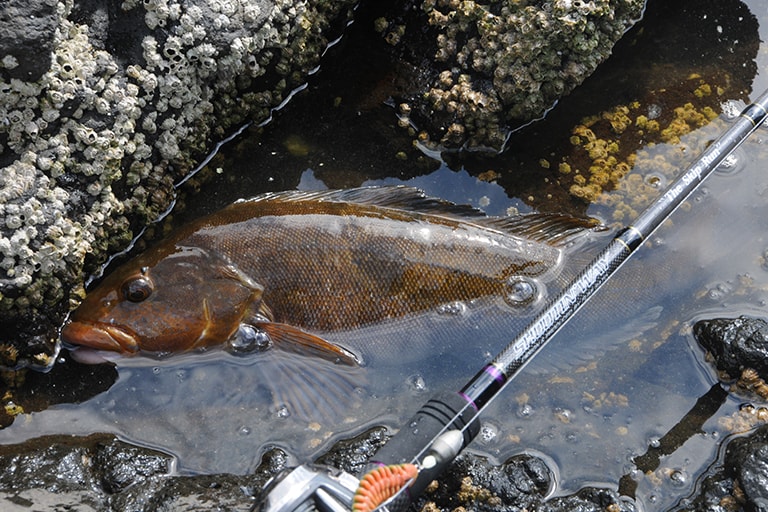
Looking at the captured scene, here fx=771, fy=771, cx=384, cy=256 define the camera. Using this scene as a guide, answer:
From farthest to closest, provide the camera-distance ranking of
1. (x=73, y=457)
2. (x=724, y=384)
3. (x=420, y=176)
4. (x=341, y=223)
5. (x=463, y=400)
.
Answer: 1. (x=420, y=176)
2. (x=341, y=223)
3. (x=724, y=384)
4. (x=73, y=457)
5. (x=463, y=400)

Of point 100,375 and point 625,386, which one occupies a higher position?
point 625,386

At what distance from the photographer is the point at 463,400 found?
3303 millimetres

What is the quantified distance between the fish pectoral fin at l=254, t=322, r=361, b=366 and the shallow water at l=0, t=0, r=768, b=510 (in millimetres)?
134

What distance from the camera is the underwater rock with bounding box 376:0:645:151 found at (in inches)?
183

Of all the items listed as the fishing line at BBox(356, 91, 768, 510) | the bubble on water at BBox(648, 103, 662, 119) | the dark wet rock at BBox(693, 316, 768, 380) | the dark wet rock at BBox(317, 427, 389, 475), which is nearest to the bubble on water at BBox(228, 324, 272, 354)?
the dark wet rock at BBox(317, 427, 389, 475)

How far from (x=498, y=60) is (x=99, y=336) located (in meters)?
2.85

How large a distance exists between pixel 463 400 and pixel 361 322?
115 cm

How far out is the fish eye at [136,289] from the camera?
4.19 metres

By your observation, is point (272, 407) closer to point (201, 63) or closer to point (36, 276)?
point (36, 276)

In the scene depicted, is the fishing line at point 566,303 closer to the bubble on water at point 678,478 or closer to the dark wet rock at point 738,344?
the dark wet rock at point 738,344

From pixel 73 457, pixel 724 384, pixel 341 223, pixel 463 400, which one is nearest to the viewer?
pixel 463 400

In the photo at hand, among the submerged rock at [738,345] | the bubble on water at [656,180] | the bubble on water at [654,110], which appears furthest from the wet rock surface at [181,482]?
the bubble on water at [654,110]

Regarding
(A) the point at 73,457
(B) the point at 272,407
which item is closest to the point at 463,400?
(B) the point at 272,407

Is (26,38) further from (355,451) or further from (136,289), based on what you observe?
(355,451)
